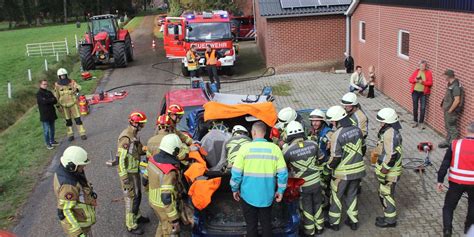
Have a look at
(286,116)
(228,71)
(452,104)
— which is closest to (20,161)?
(286,116)

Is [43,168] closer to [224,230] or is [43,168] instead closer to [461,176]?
[224,230]

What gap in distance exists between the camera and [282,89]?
17172 mm

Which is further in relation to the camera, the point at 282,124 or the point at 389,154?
the point at 282,124

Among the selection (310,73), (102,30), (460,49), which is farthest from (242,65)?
(460,49)

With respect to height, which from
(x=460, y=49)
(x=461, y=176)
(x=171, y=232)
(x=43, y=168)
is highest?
(x=460, y=49)

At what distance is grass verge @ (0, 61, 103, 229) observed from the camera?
333 inches

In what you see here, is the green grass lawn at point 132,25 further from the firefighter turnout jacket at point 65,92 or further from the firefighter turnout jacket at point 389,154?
the firefighter turnout jacket at point 389,154

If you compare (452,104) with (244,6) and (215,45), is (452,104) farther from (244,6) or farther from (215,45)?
(244,6)

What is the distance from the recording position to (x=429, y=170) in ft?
29.0

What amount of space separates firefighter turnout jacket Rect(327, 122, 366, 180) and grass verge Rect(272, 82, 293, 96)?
9.81 metres

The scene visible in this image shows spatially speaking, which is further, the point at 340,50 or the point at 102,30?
the point at 102,30

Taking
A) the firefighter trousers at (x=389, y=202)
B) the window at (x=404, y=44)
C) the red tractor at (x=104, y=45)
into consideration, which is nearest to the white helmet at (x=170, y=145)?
the firefighter trousers at (x=389, y=202)

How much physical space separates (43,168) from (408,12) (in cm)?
1040

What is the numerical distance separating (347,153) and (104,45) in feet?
56.7
